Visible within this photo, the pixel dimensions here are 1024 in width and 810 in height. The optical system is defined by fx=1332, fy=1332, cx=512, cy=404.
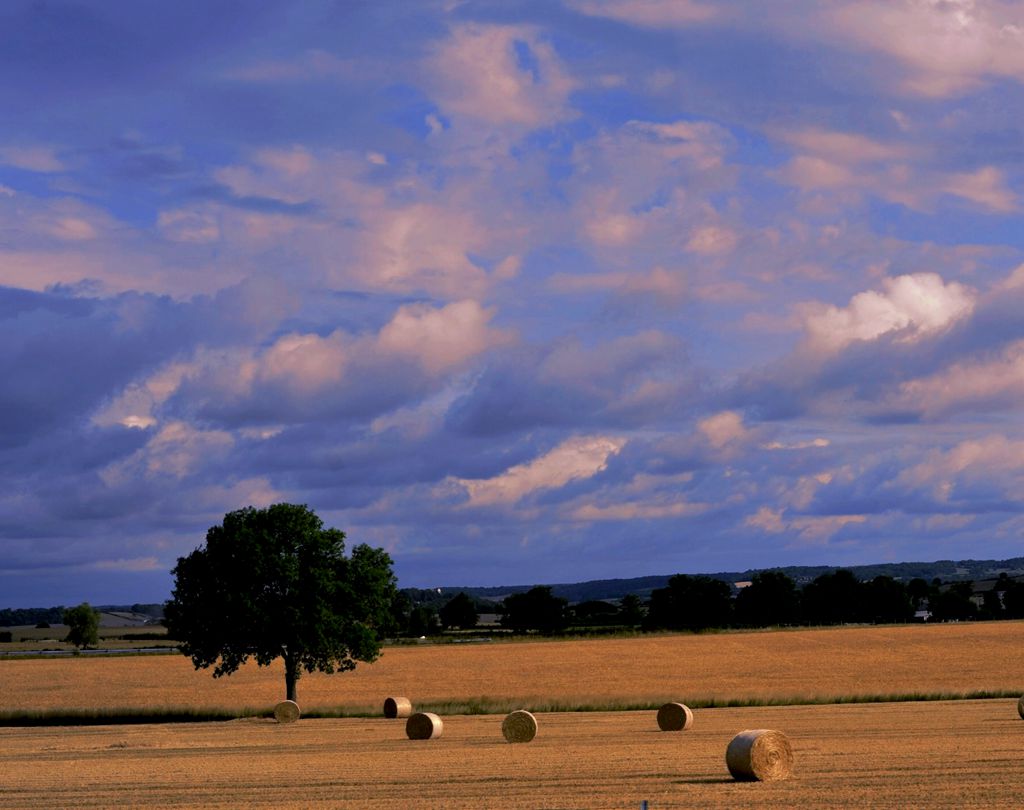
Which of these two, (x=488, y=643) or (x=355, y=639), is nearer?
(x=355, y=639)

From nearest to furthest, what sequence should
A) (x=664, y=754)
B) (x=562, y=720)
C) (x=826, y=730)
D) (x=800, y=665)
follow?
(x=664, y=754)
(x=826, y=730)
(x=562, y=720)
(x=800, y=665)

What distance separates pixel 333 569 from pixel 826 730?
23564mm

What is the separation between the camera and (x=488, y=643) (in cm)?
11606

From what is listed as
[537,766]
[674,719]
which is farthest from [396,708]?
[537,766]

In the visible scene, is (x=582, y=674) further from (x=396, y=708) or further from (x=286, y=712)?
(x=286, y=712)

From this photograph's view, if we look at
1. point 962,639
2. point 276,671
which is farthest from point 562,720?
point 962,639

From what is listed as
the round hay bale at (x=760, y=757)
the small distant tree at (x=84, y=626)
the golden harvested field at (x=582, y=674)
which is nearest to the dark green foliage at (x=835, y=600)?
the golden harvested field at (x=582, y=674)

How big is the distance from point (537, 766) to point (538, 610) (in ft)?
501

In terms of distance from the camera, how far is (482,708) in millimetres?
47719

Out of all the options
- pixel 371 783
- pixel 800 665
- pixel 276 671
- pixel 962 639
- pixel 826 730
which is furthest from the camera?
pixel 962 639

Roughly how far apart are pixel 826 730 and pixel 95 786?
1822 cm

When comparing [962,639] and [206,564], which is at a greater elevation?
[206,564]

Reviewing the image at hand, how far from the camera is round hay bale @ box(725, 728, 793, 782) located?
22125mm

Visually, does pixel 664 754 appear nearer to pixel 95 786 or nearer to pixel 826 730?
pixel 826 730
